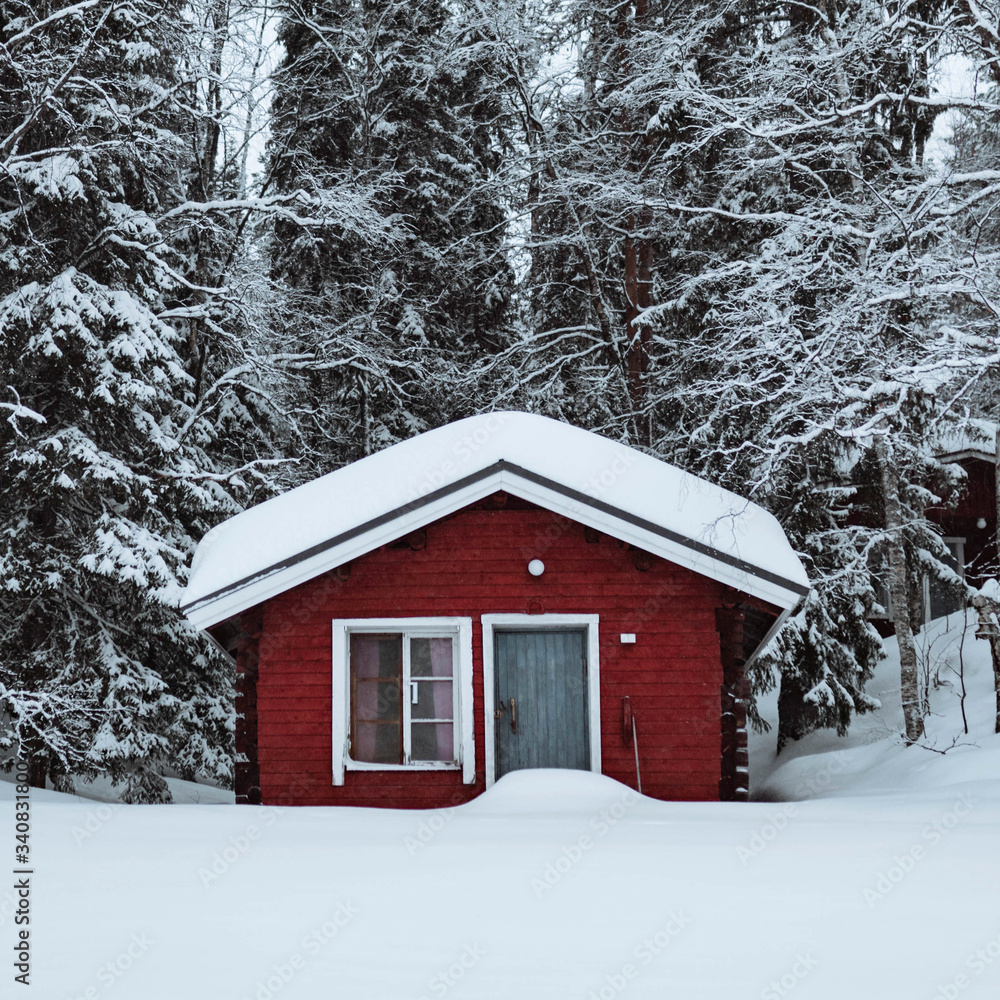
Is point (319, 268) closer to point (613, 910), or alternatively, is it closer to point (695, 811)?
point (695, 811)

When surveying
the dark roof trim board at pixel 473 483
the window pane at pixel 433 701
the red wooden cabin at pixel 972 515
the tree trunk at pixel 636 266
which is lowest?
the window pane at pixel 433 701

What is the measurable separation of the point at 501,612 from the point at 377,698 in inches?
61.8

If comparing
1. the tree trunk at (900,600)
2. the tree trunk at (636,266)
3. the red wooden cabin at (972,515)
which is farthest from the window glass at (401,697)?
the red wooden cabin at (972,515)

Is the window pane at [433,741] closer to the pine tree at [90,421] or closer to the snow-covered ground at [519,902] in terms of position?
the snow-covered ground at [519,902]

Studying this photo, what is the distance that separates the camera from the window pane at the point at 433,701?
11102 millimetres

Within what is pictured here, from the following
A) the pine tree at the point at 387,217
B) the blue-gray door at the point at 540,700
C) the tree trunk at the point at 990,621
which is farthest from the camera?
the pine tree at the point at 387,217

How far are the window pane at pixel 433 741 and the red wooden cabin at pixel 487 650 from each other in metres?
0.01

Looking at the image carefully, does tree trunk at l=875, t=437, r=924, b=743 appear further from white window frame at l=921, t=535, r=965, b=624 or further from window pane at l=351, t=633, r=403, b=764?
white window frame at l=921, t=535, r=965, b=624

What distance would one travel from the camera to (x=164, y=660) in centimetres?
1556

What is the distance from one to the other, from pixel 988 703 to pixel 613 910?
11.4 meters

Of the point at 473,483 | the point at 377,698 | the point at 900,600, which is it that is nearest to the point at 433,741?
the point at 377,698

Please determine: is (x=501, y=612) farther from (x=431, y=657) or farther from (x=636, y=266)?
(x=636, y=266)

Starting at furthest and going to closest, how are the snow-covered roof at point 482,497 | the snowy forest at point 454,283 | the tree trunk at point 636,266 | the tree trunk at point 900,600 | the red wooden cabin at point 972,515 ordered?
the red wooden cabin at point 972,515, the tree trunk at point 636,266, the tree trunk at point 900,600, the snowy forest at point 454,283, the snow-covered roof at point 482,497

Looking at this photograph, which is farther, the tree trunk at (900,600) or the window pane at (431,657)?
the tree trunk at (900,600)
